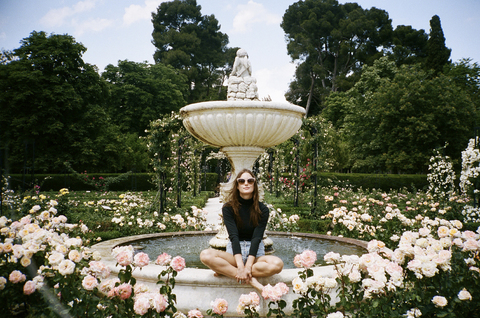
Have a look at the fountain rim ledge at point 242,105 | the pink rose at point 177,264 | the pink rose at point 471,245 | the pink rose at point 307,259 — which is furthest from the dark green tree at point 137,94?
the pink rose at point 471,245

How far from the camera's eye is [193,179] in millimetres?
16766

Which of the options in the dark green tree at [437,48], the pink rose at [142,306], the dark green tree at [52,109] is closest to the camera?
the pink rose at [142,306]

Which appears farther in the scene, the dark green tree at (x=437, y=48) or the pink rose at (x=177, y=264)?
the dark green tree at (x=437, y=48)

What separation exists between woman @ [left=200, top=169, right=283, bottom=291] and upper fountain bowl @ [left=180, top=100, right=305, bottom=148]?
43.2 inches

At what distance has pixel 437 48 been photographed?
26.7 m

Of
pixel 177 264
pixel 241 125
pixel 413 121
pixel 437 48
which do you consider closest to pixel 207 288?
pixel 177 264

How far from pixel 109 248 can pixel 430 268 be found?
12.0ft

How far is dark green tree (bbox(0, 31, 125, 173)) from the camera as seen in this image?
19797mm

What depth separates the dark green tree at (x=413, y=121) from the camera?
21875 millimetres

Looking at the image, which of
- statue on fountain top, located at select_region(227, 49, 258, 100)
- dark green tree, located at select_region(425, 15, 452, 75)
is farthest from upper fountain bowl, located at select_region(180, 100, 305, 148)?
dark green tree, located at select_region(425, 15, 452, 75)

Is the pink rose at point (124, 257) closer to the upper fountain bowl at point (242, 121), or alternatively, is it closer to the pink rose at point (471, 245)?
the pink rose at point (471, 245)

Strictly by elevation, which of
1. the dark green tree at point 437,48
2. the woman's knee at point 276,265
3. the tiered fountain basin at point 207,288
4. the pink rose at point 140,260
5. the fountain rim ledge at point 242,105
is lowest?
the tiered fountain basin at point 207,288

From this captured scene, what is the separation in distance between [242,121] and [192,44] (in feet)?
109

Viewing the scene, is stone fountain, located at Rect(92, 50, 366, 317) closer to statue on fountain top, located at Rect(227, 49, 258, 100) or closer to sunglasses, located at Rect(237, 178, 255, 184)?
statue on fountain top, located at Rect(227, 49, 258, 100)
